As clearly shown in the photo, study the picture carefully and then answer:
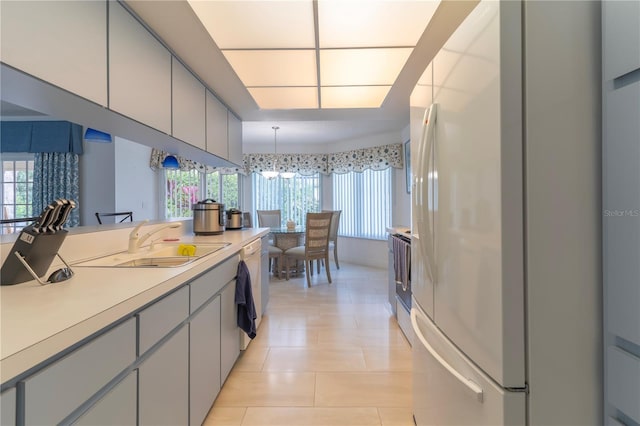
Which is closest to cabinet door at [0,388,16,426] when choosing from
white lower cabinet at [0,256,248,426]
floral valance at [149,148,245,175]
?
white lower cabinet at [0,256,248,426]

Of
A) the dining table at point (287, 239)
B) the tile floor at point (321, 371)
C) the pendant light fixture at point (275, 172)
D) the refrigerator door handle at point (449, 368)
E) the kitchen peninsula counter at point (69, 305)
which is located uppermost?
the pendant light fixture at point (275, 172)

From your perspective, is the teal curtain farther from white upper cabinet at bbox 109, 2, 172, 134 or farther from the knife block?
the knife block

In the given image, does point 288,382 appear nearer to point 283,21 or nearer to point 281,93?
Result: point 283,21

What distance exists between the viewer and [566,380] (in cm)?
82

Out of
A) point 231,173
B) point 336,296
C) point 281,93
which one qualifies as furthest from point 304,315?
point 231,173

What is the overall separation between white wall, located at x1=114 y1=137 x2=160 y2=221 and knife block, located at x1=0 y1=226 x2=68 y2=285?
161 inches

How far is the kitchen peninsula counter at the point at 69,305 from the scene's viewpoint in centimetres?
58

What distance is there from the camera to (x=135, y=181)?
4906 mm

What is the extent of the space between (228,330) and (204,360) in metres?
0.39

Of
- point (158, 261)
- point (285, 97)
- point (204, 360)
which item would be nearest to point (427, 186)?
point (204, 360)

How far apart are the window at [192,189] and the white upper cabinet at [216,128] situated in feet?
10.2

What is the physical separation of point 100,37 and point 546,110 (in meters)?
1.83

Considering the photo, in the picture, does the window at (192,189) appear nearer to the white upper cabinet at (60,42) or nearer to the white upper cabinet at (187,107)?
the white upper cabinet at (187,107)

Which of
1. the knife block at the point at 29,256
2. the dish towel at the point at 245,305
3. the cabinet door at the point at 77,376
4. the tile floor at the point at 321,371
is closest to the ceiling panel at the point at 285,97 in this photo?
the dish towel at the point at 245,305
